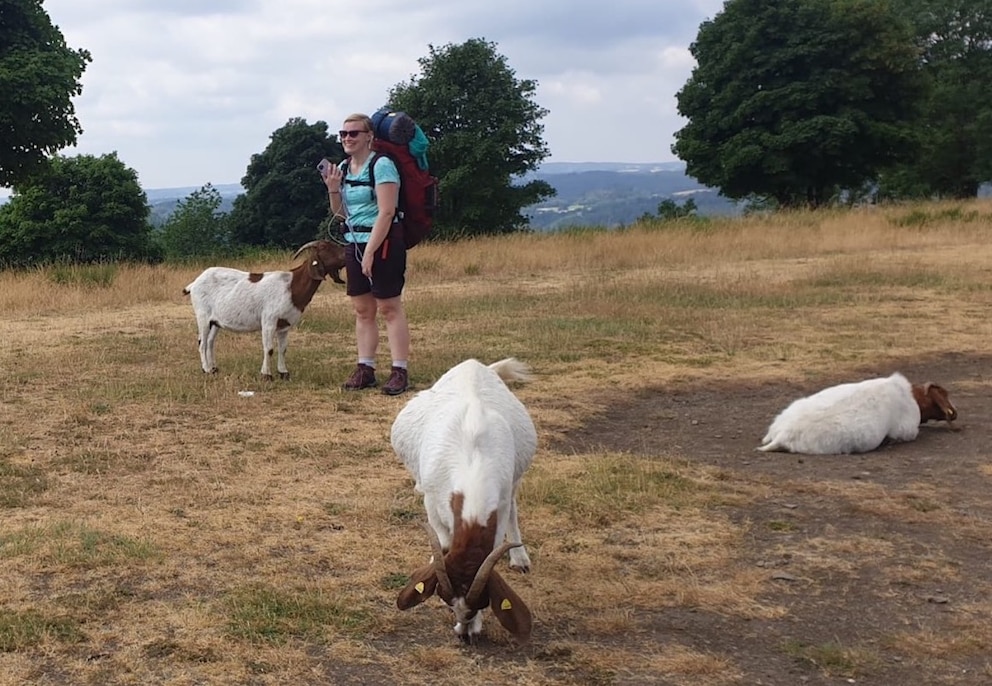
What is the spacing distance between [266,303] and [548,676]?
5692 millimetres

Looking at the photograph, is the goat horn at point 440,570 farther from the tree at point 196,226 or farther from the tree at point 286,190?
the tree at point 196,226

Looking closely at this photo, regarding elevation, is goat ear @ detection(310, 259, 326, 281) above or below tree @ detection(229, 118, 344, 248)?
below

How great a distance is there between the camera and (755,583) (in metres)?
4.54

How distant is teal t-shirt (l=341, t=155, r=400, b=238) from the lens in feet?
25.2

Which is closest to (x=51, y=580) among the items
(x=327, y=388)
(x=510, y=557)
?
(x=510, y=557)

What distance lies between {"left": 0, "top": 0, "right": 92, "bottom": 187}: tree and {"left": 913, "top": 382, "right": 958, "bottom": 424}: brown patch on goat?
22.8m

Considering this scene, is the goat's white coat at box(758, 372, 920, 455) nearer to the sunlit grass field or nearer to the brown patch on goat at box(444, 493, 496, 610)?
the sunlit grass field

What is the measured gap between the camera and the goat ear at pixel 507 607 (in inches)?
139

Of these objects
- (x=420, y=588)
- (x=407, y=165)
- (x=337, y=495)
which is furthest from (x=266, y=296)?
(x=420, y=588)

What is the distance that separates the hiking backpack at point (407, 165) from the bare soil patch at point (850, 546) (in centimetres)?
204

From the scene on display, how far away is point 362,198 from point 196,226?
46067 millimetres

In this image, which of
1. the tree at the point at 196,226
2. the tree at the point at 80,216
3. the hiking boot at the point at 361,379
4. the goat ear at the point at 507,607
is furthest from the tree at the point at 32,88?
the goat ear at the point at 507,607

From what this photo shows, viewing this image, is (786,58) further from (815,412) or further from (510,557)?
(510,557)

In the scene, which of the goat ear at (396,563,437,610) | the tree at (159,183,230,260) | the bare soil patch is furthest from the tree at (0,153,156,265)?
the goat ear at (396,563,437,610)
